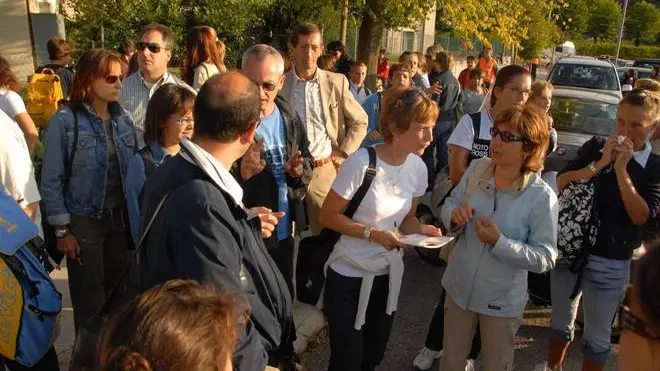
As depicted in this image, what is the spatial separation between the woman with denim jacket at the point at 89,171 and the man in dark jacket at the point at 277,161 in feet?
2.52

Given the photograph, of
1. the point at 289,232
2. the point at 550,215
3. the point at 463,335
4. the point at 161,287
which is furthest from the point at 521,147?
the point at 161,287

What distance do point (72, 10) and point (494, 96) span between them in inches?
688

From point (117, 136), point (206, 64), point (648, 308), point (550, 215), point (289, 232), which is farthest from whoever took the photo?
point (206, 64)

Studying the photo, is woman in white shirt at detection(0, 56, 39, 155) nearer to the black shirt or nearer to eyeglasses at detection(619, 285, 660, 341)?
the black shirt

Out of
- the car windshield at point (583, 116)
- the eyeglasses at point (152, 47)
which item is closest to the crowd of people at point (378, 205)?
the eyeglasses at point (152, 47)

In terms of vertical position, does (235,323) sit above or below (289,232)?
above

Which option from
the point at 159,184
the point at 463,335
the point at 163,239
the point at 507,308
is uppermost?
the point at 159,184

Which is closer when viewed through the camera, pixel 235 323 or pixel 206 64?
pixel 235 323

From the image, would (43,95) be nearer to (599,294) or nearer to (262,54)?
(262,54)

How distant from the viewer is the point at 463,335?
2.97 meters

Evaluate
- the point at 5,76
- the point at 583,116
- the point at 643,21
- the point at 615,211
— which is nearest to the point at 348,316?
the point at 615,211

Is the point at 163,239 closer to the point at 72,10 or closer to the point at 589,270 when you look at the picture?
the point at 589,270

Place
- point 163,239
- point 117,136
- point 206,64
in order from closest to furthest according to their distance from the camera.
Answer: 1. point 163,239
2. point 117,136
3. point 206,64

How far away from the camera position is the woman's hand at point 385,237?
2783mm
